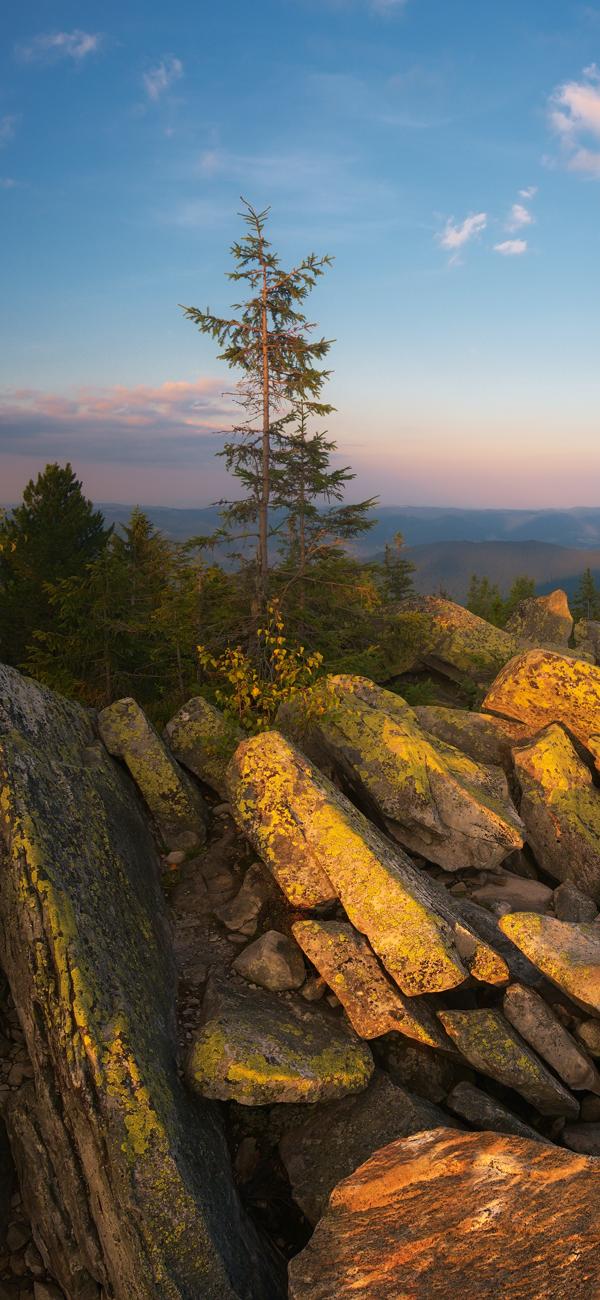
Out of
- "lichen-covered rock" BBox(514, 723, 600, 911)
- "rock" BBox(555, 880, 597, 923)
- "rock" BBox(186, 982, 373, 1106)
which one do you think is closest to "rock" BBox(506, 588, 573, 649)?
"lichen-covered rock" BBox(514, 723, 600, 911)

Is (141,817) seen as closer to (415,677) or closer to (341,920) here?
(341,920)

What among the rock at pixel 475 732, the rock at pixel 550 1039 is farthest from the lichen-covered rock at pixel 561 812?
the rock at pixel 550 1039

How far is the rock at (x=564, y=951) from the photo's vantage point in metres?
9.31

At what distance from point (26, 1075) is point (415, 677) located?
23.1 m

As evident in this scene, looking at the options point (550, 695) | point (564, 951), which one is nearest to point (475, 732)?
point (550, 695)

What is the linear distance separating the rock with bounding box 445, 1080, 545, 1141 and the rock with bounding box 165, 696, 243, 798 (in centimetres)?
709

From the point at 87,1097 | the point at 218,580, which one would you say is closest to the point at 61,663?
the point at 218,580

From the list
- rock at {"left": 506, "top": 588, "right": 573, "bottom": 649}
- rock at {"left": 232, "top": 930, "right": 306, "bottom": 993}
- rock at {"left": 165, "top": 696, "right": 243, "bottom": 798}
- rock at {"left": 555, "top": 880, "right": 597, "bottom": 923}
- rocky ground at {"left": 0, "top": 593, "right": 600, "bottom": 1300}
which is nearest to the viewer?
rocky ground at {"left": 0, "top": 593, "right": 600, "bottom": 1300}

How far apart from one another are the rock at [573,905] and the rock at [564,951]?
6.69ft

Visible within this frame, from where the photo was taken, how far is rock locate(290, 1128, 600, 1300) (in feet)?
16.1

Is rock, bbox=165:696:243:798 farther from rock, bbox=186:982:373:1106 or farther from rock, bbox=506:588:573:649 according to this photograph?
rock, bbox=506:588:573:649

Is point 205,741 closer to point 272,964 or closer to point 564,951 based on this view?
point 272,964

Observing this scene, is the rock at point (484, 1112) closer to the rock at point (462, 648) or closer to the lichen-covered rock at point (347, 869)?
the lichen-covered rock at point (347, 869)

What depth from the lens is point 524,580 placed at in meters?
87.5
